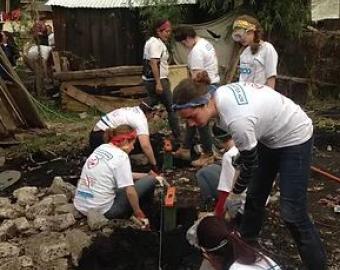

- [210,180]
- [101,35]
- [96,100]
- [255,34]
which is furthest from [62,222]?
[101,35]

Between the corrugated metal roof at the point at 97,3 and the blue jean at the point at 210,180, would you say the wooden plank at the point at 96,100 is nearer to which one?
the corrugated metal roof at the point at 97,3

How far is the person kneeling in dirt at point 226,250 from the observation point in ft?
8.63

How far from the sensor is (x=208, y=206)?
5488 mm

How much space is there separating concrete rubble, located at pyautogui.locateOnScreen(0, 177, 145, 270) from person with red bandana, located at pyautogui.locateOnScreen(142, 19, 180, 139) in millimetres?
2138

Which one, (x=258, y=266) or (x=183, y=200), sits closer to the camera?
(x=258, y=266)

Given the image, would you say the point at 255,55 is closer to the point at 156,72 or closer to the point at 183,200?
the point at 183,200

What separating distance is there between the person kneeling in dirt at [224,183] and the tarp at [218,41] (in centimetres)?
696

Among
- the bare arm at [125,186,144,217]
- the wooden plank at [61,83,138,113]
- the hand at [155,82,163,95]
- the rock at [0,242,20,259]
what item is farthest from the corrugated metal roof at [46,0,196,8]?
the rock at [0,242,20,259]

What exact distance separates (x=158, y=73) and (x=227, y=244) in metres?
5.44

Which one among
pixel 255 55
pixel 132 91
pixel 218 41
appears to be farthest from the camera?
pixel 218 41

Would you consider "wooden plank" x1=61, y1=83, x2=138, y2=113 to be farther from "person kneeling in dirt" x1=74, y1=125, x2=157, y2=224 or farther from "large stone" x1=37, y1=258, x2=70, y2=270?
"large stone" x1=37, y1=258, x2=70, y2=270

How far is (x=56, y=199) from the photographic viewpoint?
585 centimetres

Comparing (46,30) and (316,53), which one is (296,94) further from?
(46,30)

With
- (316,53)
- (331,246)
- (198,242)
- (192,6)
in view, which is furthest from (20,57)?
(198,242)
